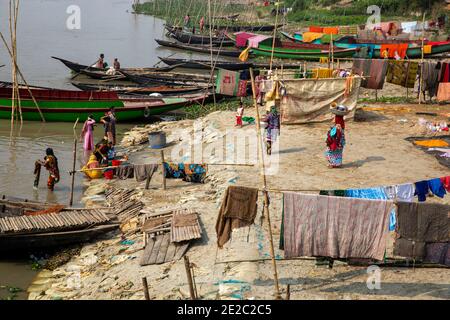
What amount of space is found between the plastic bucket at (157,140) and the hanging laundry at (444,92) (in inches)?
321

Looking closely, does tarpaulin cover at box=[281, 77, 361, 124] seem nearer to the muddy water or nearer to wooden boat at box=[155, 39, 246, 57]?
the muddy water

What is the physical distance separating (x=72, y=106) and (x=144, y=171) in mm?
7489

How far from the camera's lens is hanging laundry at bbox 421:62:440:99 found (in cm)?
1652

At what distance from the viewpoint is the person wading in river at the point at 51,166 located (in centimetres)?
1145

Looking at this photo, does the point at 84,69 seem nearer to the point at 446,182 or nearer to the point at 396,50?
the point at 396,50

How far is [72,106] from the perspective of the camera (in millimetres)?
17547

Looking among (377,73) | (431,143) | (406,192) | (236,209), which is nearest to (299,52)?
(377,73)

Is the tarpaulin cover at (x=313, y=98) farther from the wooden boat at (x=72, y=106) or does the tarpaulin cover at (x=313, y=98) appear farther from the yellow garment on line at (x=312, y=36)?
the yellow garment on line at (x=312, y=36)

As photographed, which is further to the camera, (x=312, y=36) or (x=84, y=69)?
(x=312, y=36)

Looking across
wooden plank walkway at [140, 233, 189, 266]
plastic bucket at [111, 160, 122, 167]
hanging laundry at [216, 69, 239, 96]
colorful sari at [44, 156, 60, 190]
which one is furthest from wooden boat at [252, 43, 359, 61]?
wooden plank walkway at [140, 233, 189, 266]

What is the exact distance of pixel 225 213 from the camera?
23.6 ft

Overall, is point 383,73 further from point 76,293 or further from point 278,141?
point 76,293

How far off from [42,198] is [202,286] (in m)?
5.79
